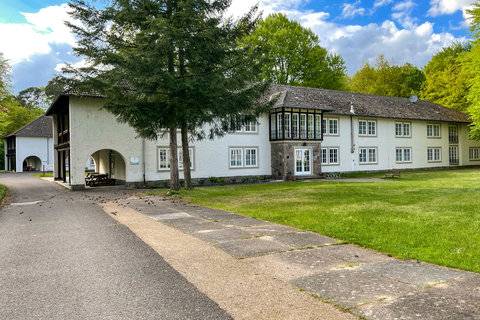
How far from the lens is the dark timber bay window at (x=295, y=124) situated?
31.8 metres

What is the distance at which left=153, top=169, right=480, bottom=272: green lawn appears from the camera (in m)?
8.01

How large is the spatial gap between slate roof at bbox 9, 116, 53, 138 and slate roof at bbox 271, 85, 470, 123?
124 feet

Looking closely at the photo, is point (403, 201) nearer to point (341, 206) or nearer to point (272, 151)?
point (341, 206)

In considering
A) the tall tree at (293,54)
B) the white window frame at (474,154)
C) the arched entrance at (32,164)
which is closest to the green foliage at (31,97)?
the arched entrance at (32,164)

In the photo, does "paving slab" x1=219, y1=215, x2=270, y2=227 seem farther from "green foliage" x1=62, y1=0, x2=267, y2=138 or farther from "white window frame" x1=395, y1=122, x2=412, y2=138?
"white window frame" x1=395, y1=122, x2=412, y2=138

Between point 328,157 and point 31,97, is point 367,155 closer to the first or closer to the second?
point 328,157

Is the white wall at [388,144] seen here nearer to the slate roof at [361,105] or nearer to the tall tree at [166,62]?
the slate roof at [361,105]

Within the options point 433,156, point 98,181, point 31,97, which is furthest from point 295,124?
point 31,97

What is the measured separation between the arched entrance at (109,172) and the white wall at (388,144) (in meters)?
16.6

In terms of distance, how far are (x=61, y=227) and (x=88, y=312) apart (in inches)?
292

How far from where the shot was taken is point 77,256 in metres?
8.20

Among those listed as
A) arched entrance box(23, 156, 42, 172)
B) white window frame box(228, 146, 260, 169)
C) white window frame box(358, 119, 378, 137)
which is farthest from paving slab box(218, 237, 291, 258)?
arched entrance box(23, 156, 42, 172)

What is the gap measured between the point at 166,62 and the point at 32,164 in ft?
168

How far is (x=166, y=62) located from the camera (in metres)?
19.9
